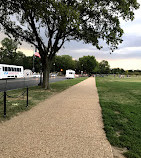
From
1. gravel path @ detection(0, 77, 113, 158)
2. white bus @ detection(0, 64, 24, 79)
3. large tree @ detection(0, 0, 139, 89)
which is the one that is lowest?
gravel path @ detection(0, 77, 113, 158)

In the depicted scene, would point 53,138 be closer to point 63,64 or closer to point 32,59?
point 32,59

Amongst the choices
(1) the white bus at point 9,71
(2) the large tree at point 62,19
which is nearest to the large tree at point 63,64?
(1) the white bus at point 9,71

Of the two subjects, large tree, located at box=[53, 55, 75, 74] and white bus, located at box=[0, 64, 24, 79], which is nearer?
white bus, located at box=[0, 64, 24, 79]

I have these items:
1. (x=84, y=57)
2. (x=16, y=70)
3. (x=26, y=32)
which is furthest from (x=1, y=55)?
(x=26, y=32)

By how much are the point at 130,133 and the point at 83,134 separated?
1318 mm

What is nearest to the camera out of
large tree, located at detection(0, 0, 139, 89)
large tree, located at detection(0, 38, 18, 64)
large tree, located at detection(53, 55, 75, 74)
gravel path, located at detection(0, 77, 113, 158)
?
gravel path, located at detection(0, 77, 113, 158)

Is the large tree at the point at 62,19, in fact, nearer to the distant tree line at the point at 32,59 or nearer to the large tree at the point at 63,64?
the distant tree line at the point at 32,59

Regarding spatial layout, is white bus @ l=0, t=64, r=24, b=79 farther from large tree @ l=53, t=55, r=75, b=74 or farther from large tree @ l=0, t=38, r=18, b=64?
large tree @ l=53, t=55, r=75, b=74

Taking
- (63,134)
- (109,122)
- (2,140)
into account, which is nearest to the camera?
(2,140)

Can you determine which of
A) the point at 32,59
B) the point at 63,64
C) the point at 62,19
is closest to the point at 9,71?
the point at 62,19

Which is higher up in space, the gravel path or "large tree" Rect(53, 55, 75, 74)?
"large tree" Rect(53, 55, 75, 74)

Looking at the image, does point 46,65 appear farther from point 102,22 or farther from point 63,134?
point 63,134

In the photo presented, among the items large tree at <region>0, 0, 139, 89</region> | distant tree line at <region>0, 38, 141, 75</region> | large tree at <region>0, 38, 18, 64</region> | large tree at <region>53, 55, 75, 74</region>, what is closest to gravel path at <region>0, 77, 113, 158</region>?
large tree at <region>0, 0, 139, 89</region>

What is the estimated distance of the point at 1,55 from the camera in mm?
65812
